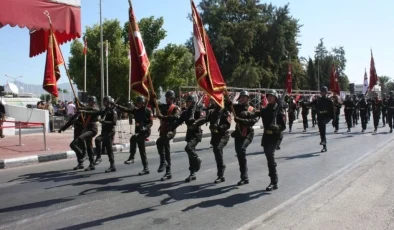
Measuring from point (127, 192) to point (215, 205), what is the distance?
196 centimetres

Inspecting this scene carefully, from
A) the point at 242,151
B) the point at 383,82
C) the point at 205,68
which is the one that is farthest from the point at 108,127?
the point at 383,82

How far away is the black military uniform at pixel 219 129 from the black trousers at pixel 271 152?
106 cm

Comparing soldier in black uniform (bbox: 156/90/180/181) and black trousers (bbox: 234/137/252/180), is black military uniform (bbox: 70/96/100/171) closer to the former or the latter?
soldier in black uniform (bbox: 156/90/180/181)

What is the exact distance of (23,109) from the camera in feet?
83.9

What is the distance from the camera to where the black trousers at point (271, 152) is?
7953mm

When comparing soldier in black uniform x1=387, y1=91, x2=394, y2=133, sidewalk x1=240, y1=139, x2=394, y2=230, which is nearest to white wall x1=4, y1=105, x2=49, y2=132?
soldier in black uniform x1=387, y1=91, x2=394, y2=133

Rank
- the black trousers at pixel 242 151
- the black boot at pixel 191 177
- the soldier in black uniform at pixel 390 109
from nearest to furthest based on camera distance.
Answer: the black trousers at pixel 242 151 → the black boot at pixel 191 177 → the soldier in black uniform at pixel 390 109

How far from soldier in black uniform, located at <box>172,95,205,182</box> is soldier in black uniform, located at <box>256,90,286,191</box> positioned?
1.52 m

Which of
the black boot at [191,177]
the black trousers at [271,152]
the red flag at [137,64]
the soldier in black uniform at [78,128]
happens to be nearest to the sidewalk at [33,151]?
the soldier in black uniform at [78,128]

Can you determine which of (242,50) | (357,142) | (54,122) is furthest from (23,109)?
(242,50)

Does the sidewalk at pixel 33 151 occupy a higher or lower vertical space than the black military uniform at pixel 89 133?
lower

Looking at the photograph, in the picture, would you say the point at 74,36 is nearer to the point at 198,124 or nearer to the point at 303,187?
the point at 198,124

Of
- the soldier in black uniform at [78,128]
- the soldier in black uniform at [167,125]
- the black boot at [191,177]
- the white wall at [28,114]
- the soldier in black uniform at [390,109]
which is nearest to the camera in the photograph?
the black boot at [191,177]

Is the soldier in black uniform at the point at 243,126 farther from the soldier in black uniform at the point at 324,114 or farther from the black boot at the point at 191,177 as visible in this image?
the soldier in black uniform at the point at 324,114
